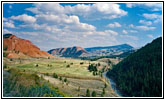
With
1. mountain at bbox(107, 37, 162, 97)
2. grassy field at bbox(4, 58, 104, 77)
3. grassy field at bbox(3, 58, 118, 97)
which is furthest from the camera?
grassy field at bbox(4, 58, 104, 77)

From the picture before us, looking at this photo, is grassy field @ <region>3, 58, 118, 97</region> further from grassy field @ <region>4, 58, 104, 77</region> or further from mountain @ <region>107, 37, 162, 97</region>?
mountain @ <region>107, 37, 162, 97</region>

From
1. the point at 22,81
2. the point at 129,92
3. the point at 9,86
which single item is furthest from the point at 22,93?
the point at 129,92

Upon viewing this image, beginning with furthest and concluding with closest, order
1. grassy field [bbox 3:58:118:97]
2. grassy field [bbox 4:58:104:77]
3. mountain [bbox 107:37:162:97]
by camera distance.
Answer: grassy field [bbox 4:58:104:77] → mountain [bbox 107:37:162:97] → grassy field [bbox 3:58:118:97]

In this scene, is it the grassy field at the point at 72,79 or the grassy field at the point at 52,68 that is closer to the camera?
the grassy field at the point at 72,79

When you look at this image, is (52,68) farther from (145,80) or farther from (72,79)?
(145,80)

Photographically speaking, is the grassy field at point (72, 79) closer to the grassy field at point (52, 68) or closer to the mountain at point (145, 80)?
the grassy field at point (52, 68)

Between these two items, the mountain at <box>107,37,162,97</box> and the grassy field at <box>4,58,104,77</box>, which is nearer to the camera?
the mountain at <box>107,37,162,97</box>

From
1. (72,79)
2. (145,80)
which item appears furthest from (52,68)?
(145,80)

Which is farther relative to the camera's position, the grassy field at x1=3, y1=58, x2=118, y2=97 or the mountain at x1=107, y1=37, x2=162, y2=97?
the mountain at x1=107, y1=37, x2=162, y2=97

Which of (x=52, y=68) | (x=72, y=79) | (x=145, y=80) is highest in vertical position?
(x=52, y=68)

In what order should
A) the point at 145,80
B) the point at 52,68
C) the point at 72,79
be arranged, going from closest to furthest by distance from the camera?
the point at 145,80 < the point at 72,79 < the point at 52,68

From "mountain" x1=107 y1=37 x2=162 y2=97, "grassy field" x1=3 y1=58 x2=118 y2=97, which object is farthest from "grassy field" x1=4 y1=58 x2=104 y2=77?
"mountain" x1=107 y1=37 x2=162 y2=97

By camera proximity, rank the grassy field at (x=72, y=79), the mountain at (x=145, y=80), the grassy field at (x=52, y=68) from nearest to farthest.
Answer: the grassy field at (x=72, y=79) < the mountain at (x=145, y=80) < the grassy field at (x=52, y=68)

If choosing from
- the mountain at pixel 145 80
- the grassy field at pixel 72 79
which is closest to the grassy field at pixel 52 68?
the grassy field at pixel 72 79
